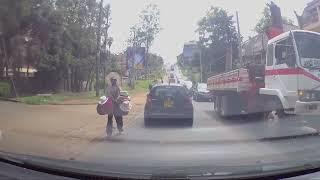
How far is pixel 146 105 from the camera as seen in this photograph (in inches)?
330

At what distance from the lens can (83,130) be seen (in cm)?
699

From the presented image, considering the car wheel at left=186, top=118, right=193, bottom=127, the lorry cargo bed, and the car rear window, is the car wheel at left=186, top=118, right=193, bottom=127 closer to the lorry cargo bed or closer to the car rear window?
the car rear window

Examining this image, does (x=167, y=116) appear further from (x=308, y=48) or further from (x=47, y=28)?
(x=308, y=48)

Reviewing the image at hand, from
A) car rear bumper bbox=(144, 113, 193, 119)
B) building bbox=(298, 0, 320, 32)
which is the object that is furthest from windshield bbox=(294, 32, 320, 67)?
car rear bumper bbox=(144, 113, 193, 119)

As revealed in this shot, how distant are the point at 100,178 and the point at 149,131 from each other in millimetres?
2301

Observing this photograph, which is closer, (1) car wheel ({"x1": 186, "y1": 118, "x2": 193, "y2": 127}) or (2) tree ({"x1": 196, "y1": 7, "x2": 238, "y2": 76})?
(2) tree ({"x1": 196, "y1": 7, "x2": 238, "y2": 76})

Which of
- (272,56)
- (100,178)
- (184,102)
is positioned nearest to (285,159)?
(100,178)

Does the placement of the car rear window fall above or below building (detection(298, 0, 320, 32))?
below

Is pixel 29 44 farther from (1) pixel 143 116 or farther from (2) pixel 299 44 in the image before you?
(2) pixel 299 44

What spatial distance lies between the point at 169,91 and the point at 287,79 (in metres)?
3.50

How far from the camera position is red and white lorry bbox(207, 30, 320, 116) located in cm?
1102

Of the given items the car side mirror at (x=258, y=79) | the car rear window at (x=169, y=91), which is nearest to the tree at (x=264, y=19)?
the car rear window at (x=169, y=91)

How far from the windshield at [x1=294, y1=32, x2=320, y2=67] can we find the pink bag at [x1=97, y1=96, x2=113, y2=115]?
4654 mm

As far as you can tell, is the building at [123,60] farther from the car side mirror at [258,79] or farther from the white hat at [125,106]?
the car side mirror at [258,79]
